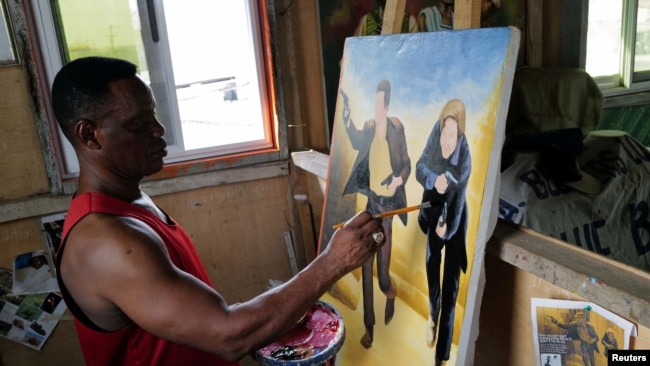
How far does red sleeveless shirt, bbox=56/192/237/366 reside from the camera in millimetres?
1133

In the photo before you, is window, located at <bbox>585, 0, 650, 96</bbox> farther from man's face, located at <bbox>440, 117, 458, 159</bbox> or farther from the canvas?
man's face, located at <bbox>440, 117, 458, 159</bbox>

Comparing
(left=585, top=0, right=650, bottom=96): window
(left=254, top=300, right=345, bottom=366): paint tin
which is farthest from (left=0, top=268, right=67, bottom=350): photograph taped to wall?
(left=585, top=0, right=650, bottom=96): window

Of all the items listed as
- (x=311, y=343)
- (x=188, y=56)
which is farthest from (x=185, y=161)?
(x=311, y=343)

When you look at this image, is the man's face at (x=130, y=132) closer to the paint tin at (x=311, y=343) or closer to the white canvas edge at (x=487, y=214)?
the paint tin at (x=311, y=343)

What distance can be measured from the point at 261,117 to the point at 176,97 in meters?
0.49

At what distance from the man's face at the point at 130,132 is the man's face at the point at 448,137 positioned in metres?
0.75

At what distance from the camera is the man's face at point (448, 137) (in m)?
1.29

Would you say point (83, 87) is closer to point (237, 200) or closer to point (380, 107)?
point (380, 107)

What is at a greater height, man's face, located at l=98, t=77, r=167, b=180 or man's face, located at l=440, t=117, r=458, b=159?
man's face, located at l=98, t=77, r=167, b=180

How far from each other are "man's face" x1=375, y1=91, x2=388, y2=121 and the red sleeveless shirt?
29.3 inches

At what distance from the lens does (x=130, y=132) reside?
119 centimetres

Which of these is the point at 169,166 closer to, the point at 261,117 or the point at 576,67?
the point at 261,117

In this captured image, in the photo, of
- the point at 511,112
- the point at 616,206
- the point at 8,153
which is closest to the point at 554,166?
the point at 616,206

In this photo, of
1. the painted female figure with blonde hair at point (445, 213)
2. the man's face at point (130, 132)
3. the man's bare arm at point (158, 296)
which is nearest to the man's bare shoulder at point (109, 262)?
the man's bare arm at point (158, 296)
